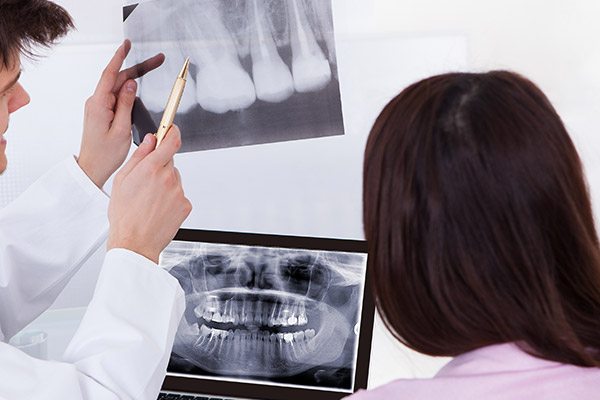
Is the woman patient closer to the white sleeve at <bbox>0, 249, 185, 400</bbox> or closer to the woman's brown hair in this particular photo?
the woman's brown hair

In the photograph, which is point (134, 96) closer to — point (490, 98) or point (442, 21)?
point (442, 21)

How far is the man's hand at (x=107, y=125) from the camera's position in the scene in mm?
1298

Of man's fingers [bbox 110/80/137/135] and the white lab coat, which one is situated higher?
man's fingers [bbox 110/80/137/135]

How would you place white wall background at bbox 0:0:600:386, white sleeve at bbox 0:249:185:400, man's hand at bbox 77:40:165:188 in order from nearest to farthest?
white sleeve at bbox 0:249:185:400, man's hand at bbox 77:40:165:188, white wall background at bbox 0:0:600:386

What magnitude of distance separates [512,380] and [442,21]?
32.1 inches

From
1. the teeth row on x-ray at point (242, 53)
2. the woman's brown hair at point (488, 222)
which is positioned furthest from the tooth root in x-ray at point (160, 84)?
the woman's brown hair at point (488, 222)

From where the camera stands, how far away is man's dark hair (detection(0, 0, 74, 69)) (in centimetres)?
114

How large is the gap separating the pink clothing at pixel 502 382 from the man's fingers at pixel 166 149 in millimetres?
384

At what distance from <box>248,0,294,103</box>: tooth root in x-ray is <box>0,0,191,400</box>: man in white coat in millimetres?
210

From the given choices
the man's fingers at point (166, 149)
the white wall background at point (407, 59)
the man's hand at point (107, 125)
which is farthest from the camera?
the white wall background at point (407, 59)

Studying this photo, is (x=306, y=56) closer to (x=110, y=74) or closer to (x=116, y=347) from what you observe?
(x=110, y=74)

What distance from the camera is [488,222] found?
0.82 meters

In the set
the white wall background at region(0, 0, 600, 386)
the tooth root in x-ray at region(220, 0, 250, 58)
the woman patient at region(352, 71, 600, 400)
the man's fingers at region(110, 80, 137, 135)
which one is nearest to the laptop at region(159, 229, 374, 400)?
the white wall background at region(0, 0, 600, 386)

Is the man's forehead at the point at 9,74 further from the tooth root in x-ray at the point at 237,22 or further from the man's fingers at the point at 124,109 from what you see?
the tooth root in x-ray at the point at 237,22
